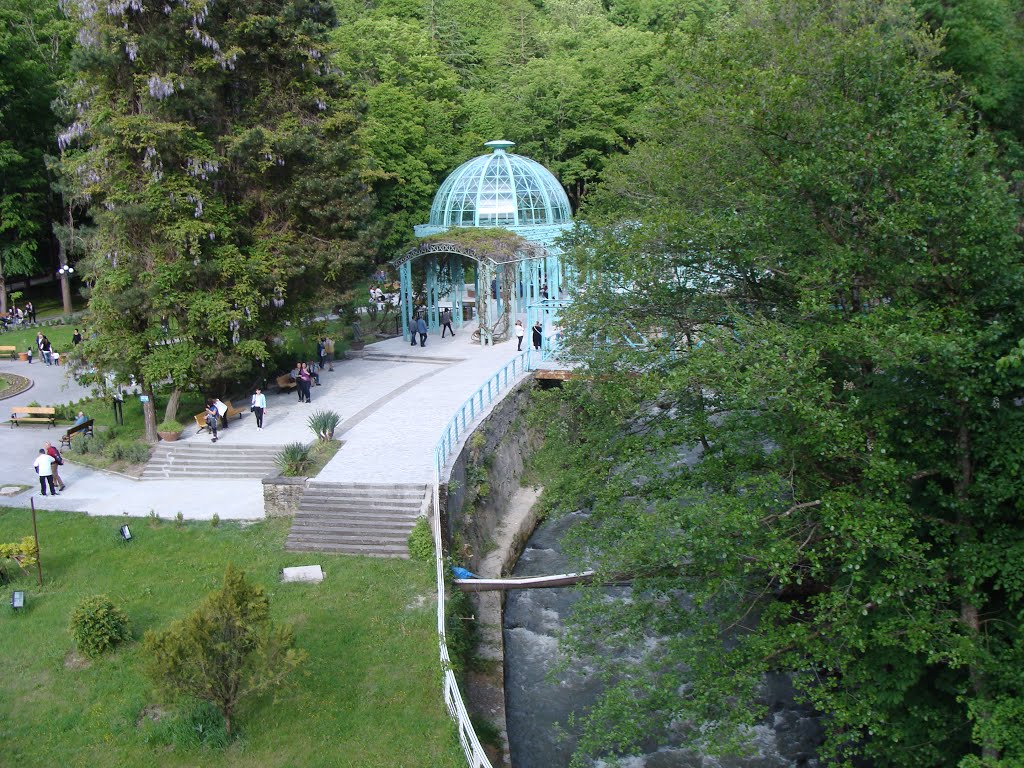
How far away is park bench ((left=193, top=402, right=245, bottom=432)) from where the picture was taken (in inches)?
872

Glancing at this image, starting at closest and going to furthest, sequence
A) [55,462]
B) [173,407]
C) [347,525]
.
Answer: [347,525] < [55,462] < [173,407]

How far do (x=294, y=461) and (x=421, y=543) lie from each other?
13.5ft

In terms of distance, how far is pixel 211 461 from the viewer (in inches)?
813

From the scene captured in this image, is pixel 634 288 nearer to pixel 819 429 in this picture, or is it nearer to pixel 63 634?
pixel 819 429

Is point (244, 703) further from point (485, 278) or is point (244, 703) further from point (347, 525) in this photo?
point (485, 278)

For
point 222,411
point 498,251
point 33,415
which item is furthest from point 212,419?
point 498,251

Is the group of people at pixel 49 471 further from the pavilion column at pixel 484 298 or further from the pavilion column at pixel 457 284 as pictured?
the pavilion column at pixel 457 284

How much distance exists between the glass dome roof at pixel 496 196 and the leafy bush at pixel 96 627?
901 inches

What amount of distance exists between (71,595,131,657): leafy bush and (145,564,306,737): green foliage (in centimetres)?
284

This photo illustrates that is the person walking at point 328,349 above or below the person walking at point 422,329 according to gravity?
below

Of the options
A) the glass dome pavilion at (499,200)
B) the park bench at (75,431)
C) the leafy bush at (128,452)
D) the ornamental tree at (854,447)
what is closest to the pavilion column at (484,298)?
the glass dome pavilion at (499,200)

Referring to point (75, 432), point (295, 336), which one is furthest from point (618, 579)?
point (295, 336)

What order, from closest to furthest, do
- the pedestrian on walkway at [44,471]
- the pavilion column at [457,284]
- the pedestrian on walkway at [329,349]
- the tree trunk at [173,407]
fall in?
the pedestrian on walkway at [44,471] < the tree trunk at [173,407] < the pedestrian on walkway at [329,349] < the pavilion column at [457,284]

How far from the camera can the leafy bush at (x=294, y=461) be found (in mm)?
18516
